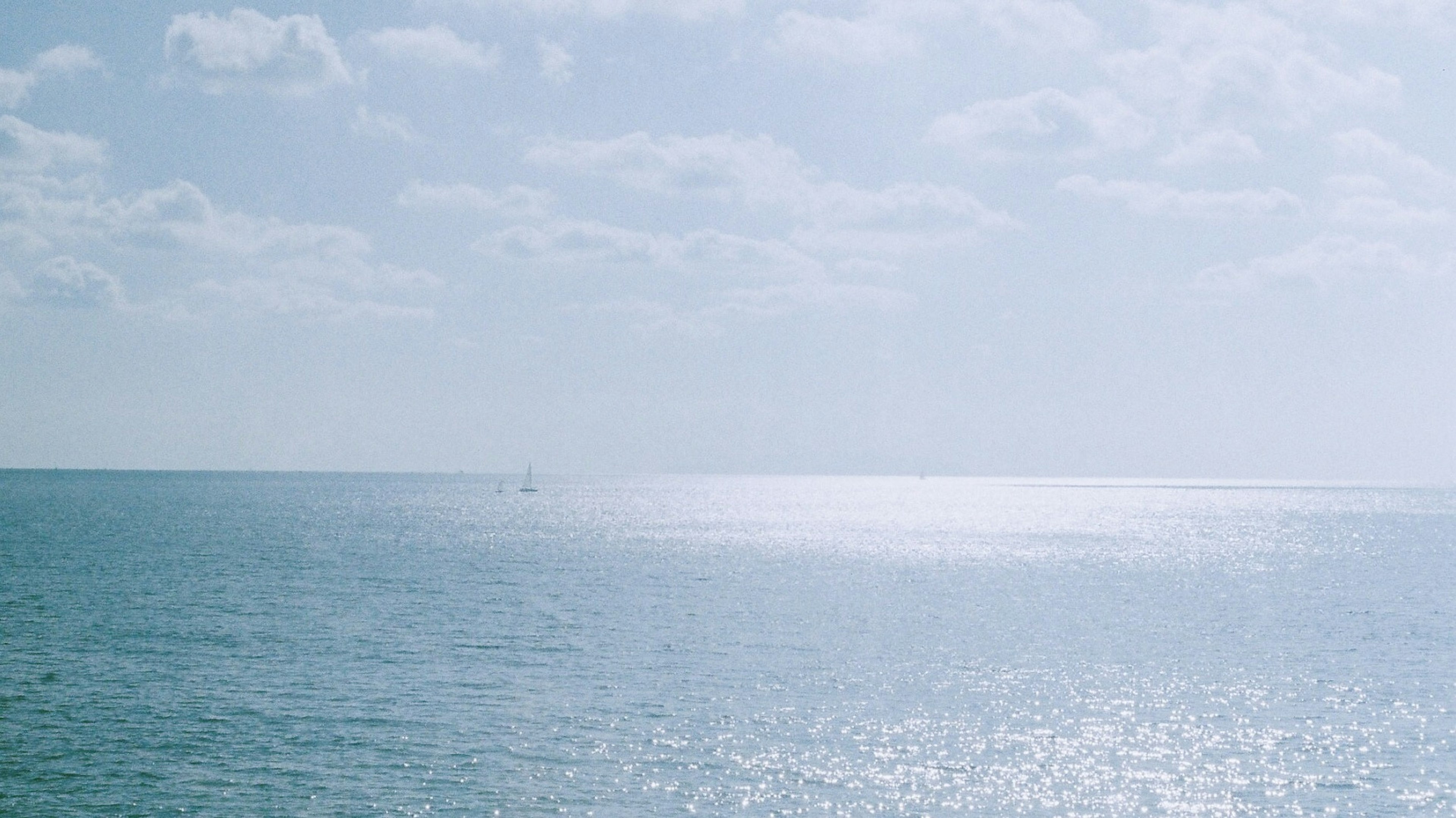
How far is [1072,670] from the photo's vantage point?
7256 cm

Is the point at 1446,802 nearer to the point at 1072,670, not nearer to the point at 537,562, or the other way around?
the point at 1072,670

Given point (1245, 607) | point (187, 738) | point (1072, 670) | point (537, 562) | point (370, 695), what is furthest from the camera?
point (537, 562)

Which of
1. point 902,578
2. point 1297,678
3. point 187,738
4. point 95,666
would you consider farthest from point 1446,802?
point 902,578

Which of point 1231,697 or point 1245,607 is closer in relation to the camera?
point 1231,697

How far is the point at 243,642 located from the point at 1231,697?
5737 cm

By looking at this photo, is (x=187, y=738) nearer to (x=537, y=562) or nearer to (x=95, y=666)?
(x=95, y=666)

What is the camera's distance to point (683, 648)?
78375 millimetres

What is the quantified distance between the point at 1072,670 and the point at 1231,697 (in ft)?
33.3

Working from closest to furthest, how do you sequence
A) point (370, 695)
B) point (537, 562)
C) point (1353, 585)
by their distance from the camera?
point (370, 695)
point (1353, 585)
point (537, 562)

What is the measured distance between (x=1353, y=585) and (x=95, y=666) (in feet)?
392

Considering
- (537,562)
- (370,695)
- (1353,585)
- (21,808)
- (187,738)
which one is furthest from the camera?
(537,562)

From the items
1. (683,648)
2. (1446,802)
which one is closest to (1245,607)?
(683,648)

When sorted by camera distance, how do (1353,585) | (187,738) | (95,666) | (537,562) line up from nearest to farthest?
1. (187,738)
2. (95,666)
3. (1353,585)
4. (537,562)

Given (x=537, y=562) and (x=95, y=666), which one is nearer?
A: (x=95, y=666)
